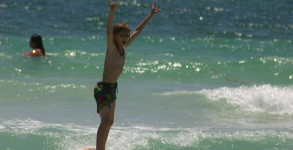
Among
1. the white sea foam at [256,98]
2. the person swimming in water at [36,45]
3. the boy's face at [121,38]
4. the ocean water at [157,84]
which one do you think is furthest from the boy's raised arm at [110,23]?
the person swimming in water at [36,45]

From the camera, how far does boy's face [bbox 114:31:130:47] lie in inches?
203

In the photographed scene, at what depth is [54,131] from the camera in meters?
6.74

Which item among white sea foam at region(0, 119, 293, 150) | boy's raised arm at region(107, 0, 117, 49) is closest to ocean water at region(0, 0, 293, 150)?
white sea foam at region(0, 119, 293, 150)

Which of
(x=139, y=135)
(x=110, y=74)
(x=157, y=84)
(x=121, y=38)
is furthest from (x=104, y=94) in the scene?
(x=157, y=84)

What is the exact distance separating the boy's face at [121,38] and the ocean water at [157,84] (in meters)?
1.28

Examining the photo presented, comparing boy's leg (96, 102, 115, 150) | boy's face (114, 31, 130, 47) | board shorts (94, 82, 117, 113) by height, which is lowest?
boy's leg (96, 102, 115, 150)

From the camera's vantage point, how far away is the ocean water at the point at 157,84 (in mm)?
6535

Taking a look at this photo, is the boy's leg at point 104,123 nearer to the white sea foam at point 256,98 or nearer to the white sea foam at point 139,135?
the white sea foam at point 139,135

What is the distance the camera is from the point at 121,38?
5176 mm

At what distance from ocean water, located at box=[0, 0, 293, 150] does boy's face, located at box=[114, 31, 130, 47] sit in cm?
128

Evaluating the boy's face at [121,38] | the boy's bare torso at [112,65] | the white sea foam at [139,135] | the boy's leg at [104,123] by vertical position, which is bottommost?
the white sea foam at [139,135]

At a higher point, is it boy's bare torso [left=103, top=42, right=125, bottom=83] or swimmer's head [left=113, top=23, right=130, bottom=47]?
swimmer's head [left=113, top=23, right=130, bottom=47]

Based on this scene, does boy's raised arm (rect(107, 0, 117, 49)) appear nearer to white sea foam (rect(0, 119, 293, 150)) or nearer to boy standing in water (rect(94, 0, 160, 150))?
boy standing in water (rect(94, 0, 160, 150))

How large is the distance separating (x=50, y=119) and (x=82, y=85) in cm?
298
